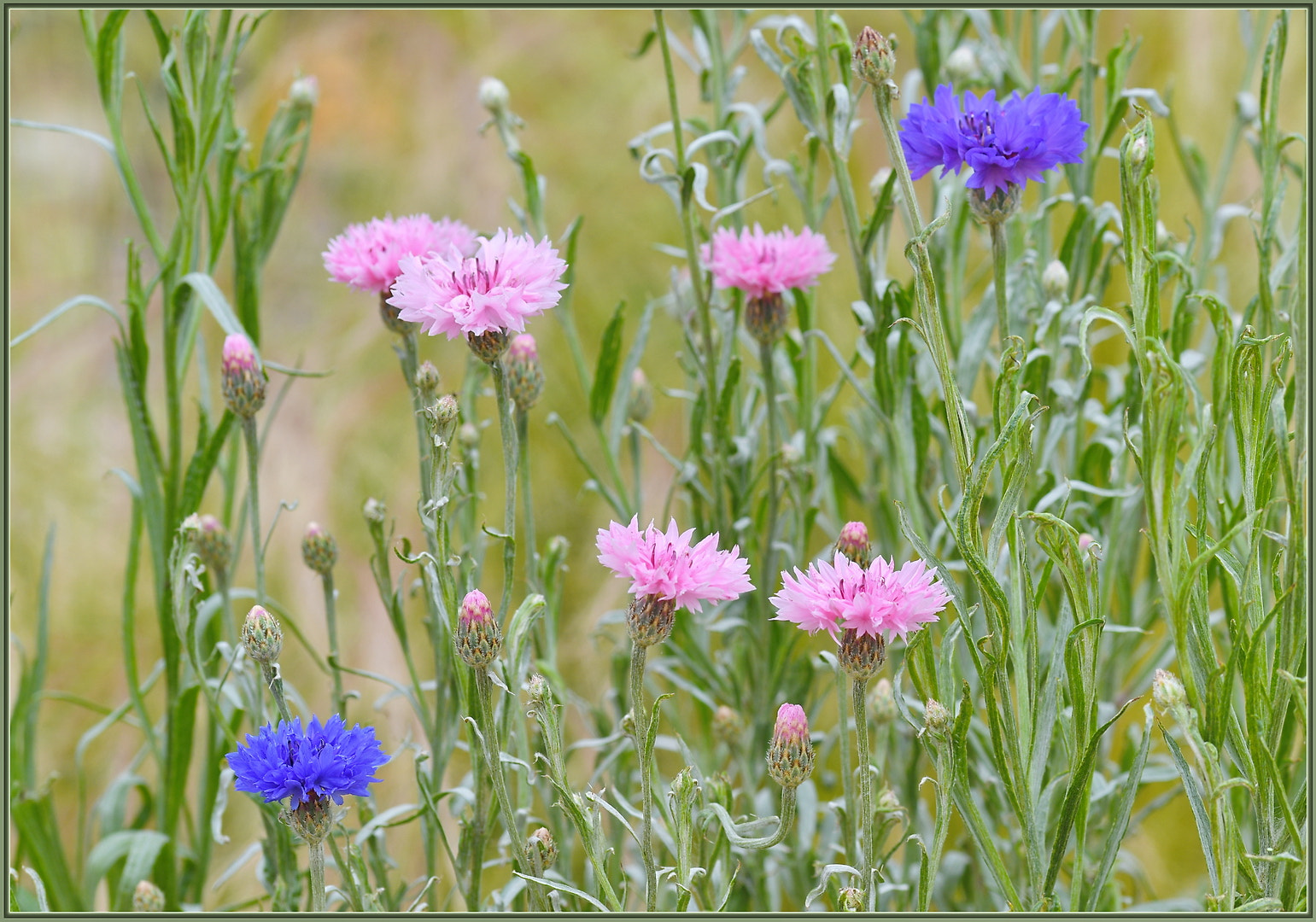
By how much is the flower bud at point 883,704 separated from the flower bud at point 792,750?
19 centimetres

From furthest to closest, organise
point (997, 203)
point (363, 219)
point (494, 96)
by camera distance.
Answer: point (363, 219), point (494, 96), point (997, 203)

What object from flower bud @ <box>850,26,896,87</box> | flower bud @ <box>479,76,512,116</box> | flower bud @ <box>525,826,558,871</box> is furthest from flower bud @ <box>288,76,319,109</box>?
flower bud @ <box>525,826,558,871</box>

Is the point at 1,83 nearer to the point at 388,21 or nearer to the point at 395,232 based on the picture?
the point at 395,232

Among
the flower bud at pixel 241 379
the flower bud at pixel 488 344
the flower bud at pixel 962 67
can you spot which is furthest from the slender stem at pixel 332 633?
the flower bud at pixel 962 67

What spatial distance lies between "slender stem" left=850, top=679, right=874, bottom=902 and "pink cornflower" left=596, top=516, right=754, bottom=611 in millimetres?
75

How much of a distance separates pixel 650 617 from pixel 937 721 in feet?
0.50

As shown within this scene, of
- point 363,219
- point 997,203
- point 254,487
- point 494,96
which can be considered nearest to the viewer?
point 997,203

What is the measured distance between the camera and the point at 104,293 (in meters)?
1.47

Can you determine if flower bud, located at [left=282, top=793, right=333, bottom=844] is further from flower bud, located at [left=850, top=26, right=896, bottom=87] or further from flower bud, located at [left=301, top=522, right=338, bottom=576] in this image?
flower bud, located at [left=850, top=26, right=896, bottom=87]

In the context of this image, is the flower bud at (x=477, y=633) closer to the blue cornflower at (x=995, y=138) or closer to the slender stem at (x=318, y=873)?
the slender stem at (x=318, y=873)

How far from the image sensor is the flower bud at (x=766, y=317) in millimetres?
708

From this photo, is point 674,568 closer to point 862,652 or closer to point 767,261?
point 862,652

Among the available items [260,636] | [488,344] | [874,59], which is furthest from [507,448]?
[874,59]

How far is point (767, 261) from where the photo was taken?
708mm
